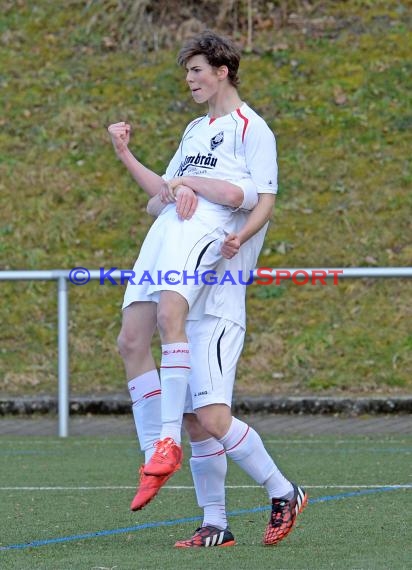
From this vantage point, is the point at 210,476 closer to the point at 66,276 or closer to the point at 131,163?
the point at 131,163

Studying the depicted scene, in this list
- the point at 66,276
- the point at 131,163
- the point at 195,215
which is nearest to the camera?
the point at 195,215

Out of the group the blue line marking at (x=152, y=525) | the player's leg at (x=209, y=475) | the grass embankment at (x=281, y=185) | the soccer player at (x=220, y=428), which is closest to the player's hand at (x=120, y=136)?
the soccer player at (x=220, y=428)

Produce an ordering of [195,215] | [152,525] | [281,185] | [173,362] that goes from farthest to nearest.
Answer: [281,185] < [152,525] < [195,215] < [173,362]

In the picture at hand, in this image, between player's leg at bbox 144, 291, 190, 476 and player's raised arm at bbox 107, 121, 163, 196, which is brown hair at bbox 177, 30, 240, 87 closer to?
player's raised arm at bbox 107, 121, 163, 196

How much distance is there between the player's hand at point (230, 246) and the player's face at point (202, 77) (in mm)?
643

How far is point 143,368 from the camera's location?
539 cm

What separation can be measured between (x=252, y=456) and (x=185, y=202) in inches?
41.2

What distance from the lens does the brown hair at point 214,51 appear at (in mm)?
5410

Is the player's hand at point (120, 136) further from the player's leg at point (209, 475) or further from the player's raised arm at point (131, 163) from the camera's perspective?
the player's leg at point (209, 475)

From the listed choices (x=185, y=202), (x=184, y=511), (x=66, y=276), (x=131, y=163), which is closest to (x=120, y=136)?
(x=131, y=163)

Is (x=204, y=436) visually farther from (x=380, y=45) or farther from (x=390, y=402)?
(x=380, y=45)

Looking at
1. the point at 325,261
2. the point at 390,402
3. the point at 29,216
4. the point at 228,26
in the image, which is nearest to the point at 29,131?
the point at 29,216

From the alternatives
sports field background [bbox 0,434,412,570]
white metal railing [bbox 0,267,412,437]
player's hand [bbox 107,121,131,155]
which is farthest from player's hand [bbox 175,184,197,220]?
white metal railing [bbox 0,267,412,437]

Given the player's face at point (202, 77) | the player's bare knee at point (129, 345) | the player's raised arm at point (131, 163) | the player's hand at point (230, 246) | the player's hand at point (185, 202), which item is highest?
the player's face at point (202, 77)
